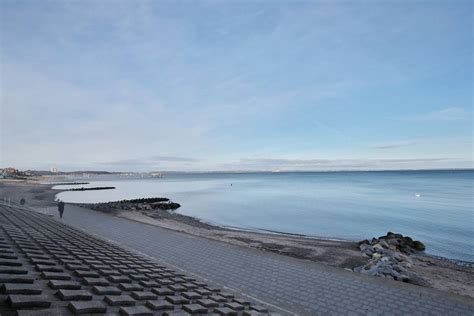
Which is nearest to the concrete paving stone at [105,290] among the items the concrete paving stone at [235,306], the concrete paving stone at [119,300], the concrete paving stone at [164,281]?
the concrete paving stone at [119,300]

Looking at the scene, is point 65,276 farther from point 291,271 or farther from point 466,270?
point 466,270

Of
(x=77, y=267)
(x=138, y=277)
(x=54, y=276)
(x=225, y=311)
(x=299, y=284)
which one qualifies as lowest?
(x=299, y=284)

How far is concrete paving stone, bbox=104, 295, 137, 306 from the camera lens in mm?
3803

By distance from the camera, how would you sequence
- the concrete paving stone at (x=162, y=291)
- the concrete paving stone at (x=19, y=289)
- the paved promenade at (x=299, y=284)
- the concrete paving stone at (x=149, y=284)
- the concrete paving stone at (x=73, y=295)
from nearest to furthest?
the concrete paving stone at (x=19, y=289) < the concrete paving stone at (x=73, y=295) < the concrete paving stone at (x=162, y=291) < the concrete paving stone at (x=149, y=284) < the paved promenade at (x=299, y=284)

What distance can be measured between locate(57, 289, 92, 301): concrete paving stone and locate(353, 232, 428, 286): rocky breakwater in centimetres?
989

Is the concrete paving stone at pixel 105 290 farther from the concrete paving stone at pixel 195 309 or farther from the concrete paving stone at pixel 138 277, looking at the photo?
the concrete paving stone at pixel 138 277

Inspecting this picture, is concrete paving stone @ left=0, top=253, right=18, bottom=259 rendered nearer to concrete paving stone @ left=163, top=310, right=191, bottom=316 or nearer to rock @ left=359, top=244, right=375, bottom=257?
concrete paving stone @ left=163, top=310, right=191, bottom=316

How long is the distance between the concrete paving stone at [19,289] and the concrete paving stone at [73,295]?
0.23m

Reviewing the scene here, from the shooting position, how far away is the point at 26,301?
117 inches

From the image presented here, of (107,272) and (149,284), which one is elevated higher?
(107,272)

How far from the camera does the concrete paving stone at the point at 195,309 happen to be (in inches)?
171

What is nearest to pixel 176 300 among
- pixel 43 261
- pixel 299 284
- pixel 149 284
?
pixel 149 284

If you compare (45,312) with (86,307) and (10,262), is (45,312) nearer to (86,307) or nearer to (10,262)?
(86,307)

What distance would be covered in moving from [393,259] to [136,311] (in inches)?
A: 510
